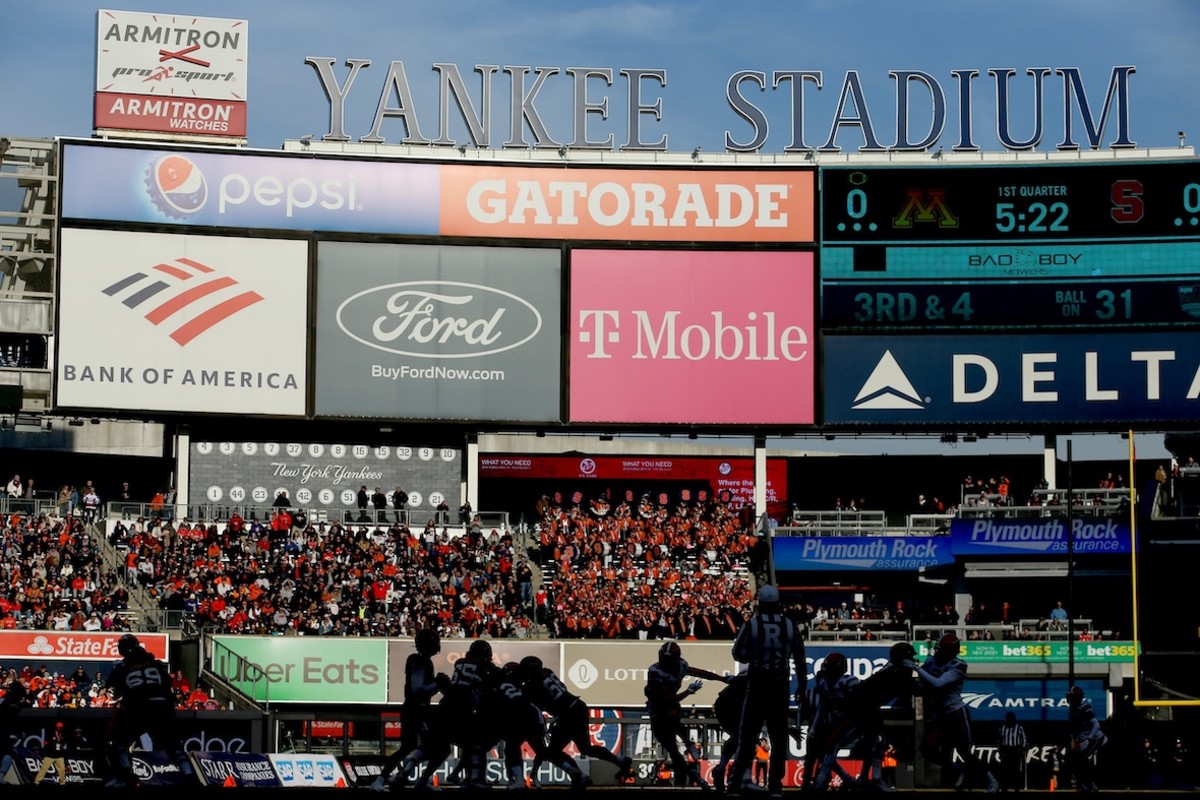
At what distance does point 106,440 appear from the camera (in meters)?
59.8

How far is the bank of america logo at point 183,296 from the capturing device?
51.9 m

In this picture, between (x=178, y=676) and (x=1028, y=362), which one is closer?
(x=178, y=676)

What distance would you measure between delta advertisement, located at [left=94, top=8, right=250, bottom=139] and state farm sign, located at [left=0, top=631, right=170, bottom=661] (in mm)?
16145

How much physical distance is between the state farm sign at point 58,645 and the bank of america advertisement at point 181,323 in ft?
30.3

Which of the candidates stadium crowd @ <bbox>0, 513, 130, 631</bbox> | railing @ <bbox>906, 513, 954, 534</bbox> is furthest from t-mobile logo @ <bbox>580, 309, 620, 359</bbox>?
stadium crowd @ <bbox>0, 513, 130, 631</bbox>

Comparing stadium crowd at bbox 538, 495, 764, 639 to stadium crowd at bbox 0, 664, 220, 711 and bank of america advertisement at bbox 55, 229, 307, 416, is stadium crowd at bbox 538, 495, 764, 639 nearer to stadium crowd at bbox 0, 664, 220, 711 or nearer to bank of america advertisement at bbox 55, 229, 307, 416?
bank of america advertisement at bbox 55, 229, 307, 416

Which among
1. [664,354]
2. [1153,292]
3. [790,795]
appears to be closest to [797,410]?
[664,354]

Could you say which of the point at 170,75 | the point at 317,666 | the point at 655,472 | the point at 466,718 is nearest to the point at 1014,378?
the point at 655,472

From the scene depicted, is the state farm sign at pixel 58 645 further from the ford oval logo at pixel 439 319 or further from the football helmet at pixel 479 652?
the football helmet at pixel 479 652

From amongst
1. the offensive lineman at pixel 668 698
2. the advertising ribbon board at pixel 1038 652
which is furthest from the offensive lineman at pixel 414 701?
the advertising ribbon board at pixel 1038 652

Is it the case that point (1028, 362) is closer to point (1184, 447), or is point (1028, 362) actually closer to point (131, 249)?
point (1184, 447)

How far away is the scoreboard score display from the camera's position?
53.3 meters

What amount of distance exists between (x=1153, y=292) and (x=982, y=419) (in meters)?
5.92

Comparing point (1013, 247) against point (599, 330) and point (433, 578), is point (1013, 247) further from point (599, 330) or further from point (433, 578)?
point (433, 578)
